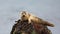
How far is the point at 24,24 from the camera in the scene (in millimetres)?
1192

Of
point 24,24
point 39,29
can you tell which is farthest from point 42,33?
point 24,24

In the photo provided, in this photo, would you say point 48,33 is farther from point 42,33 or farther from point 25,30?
point 25,30

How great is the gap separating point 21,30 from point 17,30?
0.03m

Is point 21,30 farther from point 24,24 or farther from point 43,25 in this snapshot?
point 43,25

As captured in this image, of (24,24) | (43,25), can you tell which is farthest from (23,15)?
(43,25)

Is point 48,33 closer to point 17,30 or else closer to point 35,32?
point 35,32

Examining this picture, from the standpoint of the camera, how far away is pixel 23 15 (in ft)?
3.84

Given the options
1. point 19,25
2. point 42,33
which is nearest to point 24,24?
point 19,25

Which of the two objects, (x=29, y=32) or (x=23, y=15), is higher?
(x=23, y=15)

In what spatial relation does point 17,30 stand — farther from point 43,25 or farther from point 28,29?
Answer: point 43,25

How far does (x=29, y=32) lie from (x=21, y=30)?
6cm

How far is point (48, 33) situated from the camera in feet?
4.00

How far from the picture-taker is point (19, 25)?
1.19m

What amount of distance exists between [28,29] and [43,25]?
5.1 inches
